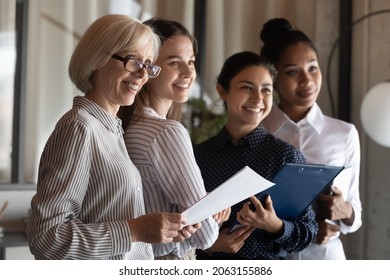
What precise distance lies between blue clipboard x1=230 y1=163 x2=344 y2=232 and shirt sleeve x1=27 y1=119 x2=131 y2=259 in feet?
1.68

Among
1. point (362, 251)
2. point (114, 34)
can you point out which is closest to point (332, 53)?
point (362, 251)

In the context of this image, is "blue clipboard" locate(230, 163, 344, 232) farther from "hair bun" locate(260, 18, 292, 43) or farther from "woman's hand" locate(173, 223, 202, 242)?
"hair bun" locate(260, 18, 292, 43)

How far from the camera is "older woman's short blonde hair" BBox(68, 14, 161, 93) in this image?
138 cm

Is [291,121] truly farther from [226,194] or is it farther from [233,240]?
[226,194]

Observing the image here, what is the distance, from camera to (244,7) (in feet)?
13.6

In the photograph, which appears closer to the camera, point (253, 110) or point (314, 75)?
point (253, 110)

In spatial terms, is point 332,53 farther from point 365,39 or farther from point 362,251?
point 362,251

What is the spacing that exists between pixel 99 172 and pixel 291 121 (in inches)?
40.2

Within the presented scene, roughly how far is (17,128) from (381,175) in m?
1.98

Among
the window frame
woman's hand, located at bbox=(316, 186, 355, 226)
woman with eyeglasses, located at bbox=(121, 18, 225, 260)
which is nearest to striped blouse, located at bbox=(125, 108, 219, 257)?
woman with eyeglasses, located at bbox=(121, 18, 225, 260)

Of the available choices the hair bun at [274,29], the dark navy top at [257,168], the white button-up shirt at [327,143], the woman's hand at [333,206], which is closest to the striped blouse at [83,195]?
the dark navy top at [257,168]

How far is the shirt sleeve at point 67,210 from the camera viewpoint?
4.17 ft

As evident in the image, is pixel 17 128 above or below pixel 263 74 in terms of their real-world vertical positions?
below

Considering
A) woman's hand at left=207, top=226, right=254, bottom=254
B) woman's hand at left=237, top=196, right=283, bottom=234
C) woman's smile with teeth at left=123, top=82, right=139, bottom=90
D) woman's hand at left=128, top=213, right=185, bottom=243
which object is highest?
woman's smile with teeth at left=123, top=82, right=139, bottom=90
